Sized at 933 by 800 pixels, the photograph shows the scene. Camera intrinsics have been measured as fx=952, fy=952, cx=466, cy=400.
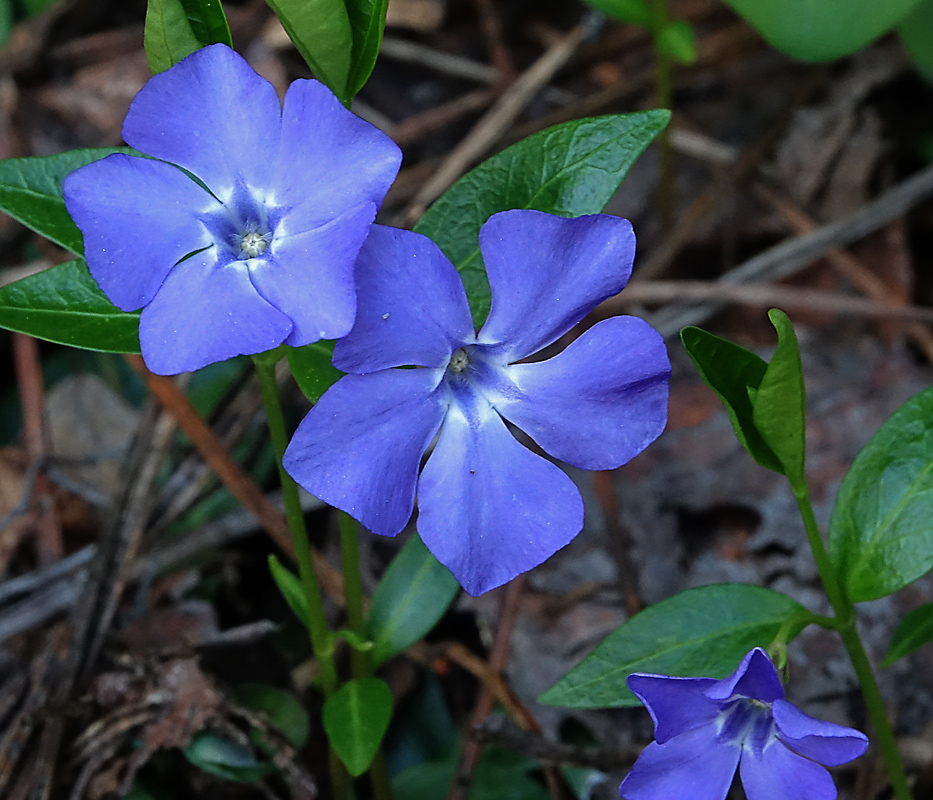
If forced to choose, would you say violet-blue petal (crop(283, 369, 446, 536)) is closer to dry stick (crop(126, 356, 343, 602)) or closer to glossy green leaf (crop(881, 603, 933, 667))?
dry stick (crop(126, 356, 343, 602))

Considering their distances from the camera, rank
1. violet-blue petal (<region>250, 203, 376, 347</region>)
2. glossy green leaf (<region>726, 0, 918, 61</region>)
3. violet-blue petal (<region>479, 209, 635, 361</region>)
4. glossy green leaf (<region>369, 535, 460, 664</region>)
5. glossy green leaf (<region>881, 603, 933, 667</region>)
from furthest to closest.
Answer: glossy green leaf (<region>726, 0, 918, 61</region>), glossy green leaf (<region>369, 535, 460, 664</region>), glossy green leaf (<region>881, 603, 933, 667</region>), violet-blue petal (<region>479, 209, 635, 361</region>), violet-blue petal (<region>250, 203, 376, 347</region>)

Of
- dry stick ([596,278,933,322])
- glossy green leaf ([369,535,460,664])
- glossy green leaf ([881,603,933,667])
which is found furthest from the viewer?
dry stick ([596,278,933,322])

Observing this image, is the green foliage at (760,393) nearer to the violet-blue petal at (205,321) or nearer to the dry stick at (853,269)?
the violet-blue petal at (205,321)

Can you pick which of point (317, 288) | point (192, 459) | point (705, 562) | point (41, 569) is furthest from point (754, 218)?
point (41, 569)

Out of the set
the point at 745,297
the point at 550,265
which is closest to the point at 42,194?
the point at 550,265

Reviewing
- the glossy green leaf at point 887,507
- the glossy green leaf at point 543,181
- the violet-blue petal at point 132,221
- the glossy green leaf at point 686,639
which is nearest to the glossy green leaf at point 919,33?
the glossy green leaf at point 887,507

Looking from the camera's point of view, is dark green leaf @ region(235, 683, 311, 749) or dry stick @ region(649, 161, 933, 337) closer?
dark green leaf @ region(235, 683, 311, 749)

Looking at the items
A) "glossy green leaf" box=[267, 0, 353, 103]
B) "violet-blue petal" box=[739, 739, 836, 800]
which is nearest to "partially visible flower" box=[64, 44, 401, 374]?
"glossy green leaf" box=[267, 0, 353, 103]
